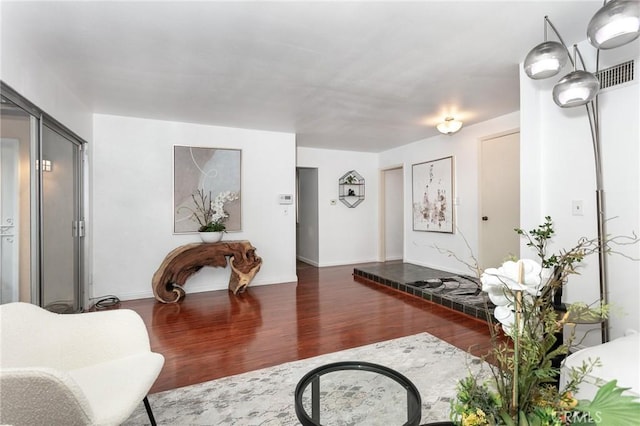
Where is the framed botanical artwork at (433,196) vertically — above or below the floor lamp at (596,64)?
below

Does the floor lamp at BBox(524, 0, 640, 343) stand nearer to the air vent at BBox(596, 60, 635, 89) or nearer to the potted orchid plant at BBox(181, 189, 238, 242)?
the air vent at BBox(596, 60, 635, 89)

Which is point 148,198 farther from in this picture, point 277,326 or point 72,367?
point 72,367

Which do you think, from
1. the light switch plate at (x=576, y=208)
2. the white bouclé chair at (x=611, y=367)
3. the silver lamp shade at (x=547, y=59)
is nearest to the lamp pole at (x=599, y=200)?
the light switch plate at (x=576, y=208)

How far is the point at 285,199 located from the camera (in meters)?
5.03

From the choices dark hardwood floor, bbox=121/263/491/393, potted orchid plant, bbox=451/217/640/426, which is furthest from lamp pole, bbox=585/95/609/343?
potted orchid plant, bbox=451/217/640/426

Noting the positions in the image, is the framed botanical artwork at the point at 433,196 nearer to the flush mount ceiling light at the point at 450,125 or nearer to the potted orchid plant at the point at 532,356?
the flush mount ceiling light at the point at 450,125

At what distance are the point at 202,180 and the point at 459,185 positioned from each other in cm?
397

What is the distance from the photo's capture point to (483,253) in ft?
14.9

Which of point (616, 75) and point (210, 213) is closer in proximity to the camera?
point (616, 75)

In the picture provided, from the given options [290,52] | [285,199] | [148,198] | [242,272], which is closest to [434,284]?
[285,199]

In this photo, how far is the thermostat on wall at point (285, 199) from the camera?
5.00 metres

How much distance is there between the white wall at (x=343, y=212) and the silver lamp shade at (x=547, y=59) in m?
4.46

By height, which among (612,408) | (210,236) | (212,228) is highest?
(212,228)

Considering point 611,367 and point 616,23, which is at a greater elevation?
point 616,23
